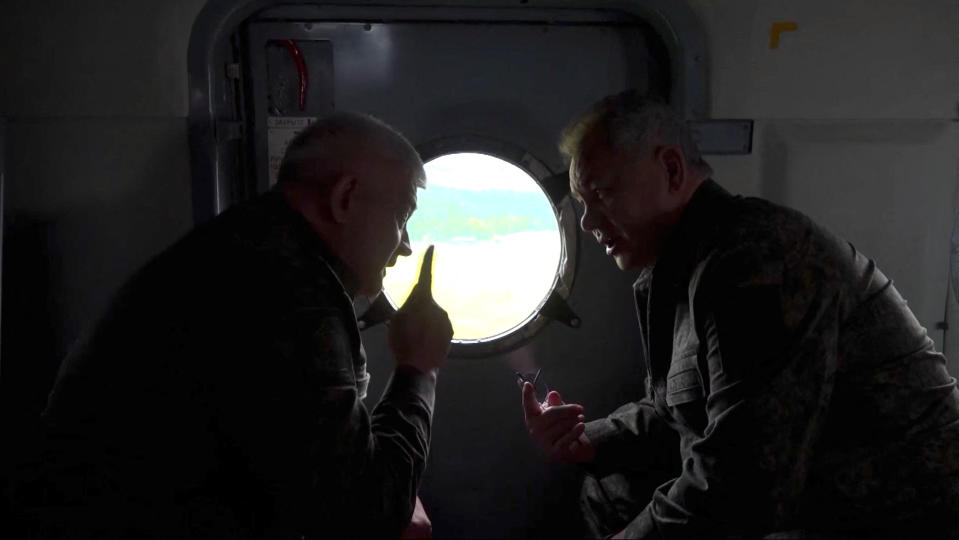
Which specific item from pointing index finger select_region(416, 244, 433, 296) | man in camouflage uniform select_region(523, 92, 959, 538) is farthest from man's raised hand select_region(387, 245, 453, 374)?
man in camouflage uniform select_region(523, 92, 959, 538)

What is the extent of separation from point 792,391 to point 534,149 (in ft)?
3.70

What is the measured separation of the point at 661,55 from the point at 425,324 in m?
1.17

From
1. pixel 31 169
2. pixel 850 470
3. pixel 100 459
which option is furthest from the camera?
pixel 31 169

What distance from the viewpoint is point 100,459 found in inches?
49.6

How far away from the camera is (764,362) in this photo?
1.39 meters

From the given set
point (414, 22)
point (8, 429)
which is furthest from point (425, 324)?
point (8, 429)

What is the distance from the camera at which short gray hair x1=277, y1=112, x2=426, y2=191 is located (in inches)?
59.7

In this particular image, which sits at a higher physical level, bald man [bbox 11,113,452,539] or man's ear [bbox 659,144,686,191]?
man's ear [bbox 659,144,686,191]

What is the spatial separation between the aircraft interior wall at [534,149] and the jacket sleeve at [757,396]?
0.88 m

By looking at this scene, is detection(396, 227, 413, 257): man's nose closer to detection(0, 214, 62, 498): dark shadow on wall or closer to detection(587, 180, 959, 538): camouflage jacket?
detection(587, 180, 959, 538): camouflage jacket

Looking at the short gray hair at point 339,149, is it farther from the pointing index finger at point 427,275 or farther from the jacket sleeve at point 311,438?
the jacket sleeve at point 311,438

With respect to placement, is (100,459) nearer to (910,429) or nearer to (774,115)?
(910,429)

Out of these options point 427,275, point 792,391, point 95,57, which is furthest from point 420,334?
point 95,57

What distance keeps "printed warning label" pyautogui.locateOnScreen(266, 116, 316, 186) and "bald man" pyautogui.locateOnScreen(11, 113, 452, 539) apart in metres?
0.87
